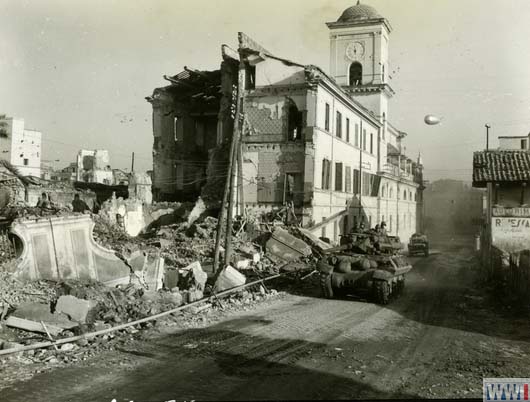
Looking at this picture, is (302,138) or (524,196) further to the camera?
(302,138)

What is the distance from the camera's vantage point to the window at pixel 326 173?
29516mm

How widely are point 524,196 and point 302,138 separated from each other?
11899 millimetres

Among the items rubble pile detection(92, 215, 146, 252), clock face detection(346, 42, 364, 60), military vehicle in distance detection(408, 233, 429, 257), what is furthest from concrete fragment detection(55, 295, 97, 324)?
clock face detection(346, 42, 364, 60)

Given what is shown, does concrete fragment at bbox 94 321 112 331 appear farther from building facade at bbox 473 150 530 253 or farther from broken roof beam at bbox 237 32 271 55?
broken roof beam at bbox 237 32 271 55

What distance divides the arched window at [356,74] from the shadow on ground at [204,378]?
35066 mm

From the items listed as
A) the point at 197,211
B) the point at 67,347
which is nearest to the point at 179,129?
the point at 197,211

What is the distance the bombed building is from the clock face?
80 mm

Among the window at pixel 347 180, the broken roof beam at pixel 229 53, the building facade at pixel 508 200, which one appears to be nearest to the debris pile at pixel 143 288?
the building facade at pixel 508 200

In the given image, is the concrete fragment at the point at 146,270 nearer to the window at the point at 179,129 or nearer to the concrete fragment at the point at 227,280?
the concrete fragment at the point at 227,280

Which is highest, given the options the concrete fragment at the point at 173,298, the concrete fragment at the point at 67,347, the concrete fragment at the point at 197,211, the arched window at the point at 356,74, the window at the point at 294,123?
the arched window at the point at 356,74

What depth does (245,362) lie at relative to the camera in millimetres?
8250

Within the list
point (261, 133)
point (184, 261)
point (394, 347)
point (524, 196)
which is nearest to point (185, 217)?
point (261, 133)

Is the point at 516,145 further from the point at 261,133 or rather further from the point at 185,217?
the point at 185,217

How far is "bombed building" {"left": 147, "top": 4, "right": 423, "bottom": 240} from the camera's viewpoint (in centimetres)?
2852
